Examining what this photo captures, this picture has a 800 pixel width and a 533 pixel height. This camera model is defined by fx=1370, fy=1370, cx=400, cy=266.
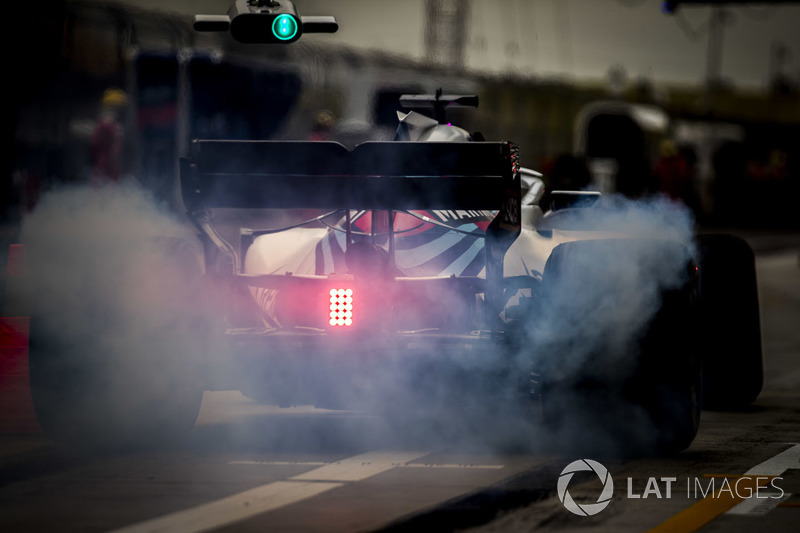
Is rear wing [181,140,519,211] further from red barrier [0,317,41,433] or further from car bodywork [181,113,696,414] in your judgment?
red barrier [0,317,41,433]

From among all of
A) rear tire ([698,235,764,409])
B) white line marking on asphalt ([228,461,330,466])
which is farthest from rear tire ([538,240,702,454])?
rear tire ([698,235,764,409])

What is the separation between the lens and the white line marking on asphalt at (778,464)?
19.6ft

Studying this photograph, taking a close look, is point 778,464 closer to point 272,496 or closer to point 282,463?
point 282,463

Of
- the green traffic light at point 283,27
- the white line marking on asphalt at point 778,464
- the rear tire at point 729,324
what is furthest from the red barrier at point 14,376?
the rear tire at point 729,324

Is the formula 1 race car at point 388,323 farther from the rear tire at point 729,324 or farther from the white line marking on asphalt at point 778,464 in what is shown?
the rear tire at point 729,324

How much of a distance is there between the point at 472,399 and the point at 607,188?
21296 millimetres

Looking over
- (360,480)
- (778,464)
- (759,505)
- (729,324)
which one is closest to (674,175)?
(729,324)

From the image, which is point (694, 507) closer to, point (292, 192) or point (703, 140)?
point (292, 192)

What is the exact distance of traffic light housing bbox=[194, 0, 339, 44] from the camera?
324 inches

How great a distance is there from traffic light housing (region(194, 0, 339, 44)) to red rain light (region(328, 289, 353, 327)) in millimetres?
2503

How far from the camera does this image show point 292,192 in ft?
21.0

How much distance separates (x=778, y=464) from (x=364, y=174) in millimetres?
2297

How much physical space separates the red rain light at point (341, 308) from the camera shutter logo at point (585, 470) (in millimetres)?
1201

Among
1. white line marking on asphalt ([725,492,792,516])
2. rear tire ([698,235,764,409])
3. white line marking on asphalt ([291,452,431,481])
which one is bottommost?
white line marking on asphalt ([291,452,431,481])
